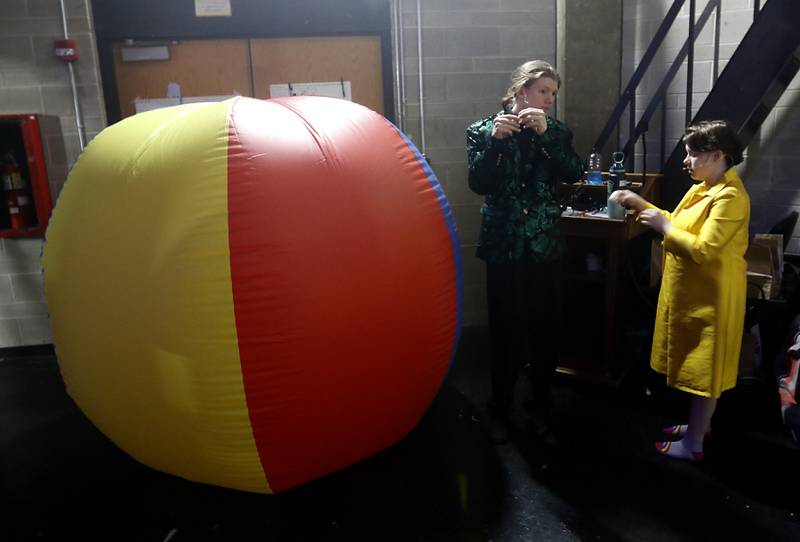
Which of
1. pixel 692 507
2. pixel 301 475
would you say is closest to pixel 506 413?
pixel 692 507

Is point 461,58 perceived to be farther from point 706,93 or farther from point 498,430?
point 498,430

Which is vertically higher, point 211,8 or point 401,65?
point 211,8

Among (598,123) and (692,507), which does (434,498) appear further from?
(598,123)

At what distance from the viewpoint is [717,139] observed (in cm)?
226

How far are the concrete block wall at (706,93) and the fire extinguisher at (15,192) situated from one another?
3.63m

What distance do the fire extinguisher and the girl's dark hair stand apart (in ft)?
11.7

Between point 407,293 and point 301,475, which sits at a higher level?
point 407,293

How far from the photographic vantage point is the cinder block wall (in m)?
3.54

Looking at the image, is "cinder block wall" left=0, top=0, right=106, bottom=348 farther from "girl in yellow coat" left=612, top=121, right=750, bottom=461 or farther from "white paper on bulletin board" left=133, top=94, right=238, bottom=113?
"girl in yellow coat" left=612, top=121, right=750, bottom=461

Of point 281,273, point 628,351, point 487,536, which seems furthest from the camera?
point 628,351

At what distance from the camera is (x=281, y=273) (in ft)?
6.37

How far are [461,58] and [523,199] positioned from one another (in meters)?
1.55

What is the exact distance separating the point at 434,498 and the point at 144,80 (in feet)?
9.59

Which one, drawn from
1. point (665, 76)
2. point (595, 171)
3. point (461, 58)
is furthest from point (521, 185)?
point (665, 76)
